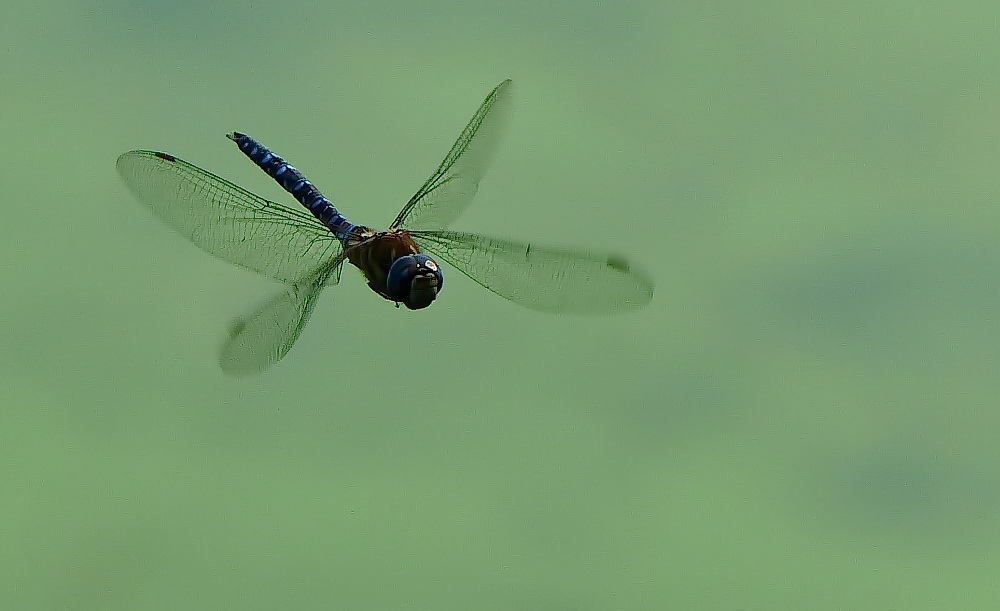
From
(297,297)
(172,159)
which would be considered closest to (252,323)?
(297,297)

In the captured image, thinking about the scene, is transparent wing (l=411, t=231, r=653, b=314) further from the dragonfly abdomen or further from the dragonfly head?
the dragonfly abdomen

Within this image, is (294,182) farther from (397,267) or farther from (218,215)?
(397,267)

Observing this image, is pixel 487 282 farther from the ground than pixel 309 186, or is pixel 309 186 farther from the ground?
pixel 309 186

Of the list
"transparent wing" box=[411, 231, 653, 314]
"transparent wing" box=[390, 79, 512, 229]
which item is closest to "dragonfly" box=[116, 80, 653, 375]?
"transparent wing" box=[411, 231, 653, 314]

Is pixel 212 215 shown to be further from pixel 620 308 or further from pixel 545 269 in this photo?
pixel 620 308

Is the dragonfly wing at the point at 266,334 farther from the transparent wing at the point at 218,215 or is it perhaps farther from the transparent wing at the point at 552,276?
the transparent wing at the point at 552,276
